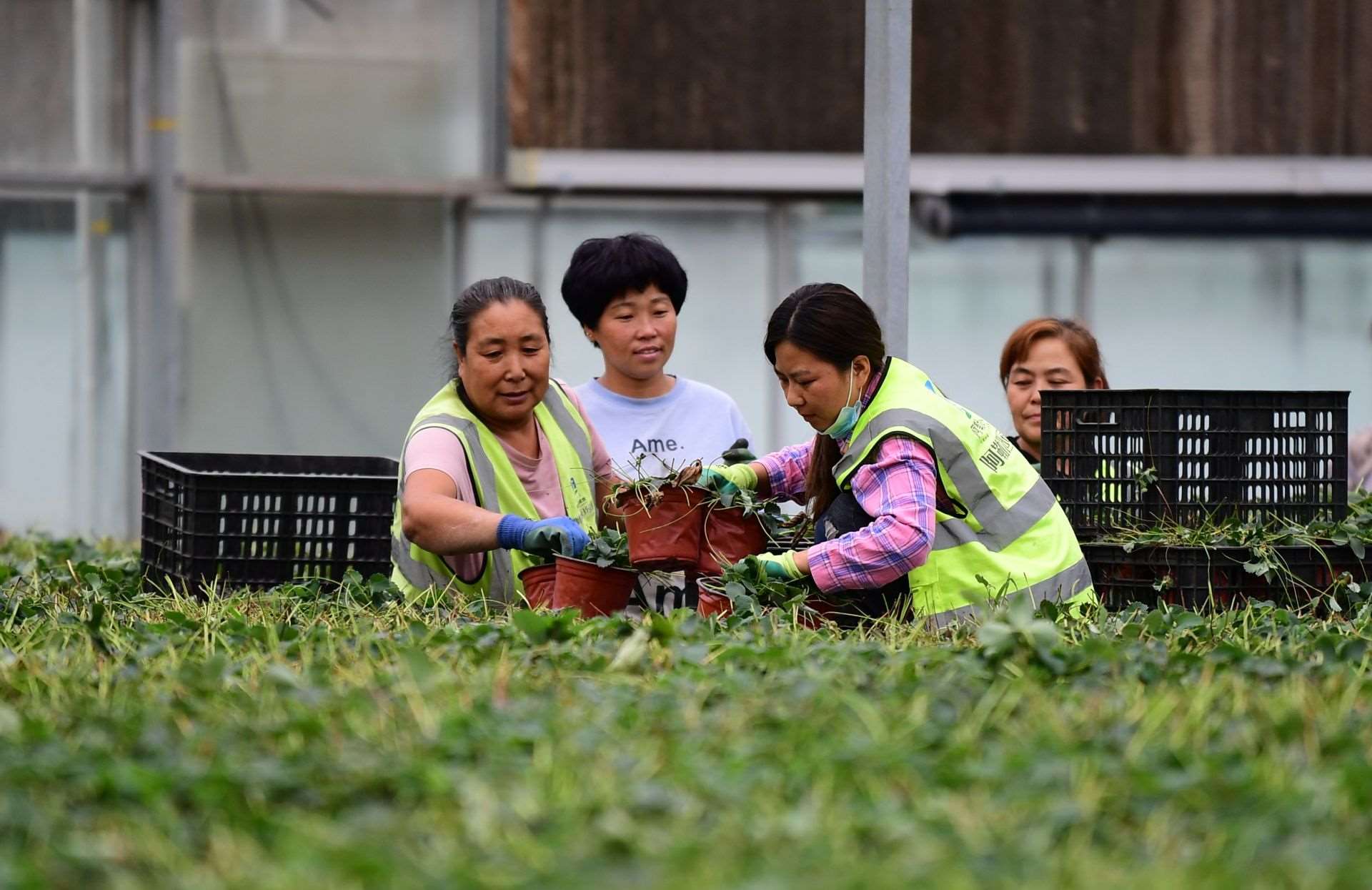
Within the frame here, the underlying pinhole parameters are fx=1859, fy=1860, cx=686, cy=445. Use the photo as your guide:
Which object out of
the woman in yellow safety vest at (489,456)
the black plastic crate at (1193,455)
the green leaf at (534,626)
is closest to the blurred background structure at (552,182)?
the woman in yellow safety vest at (489,456)

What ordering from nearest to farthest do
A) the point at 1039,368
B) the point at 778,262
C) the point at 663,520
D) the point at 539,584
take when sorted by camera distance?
the point at 663,520 < the point at 539,584 < the point at 1039,368 < the point at 778,262

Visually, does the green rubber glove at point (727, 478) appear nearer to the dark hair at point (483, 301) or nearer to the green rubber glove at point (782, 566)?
the green rubber glove at point (782, 566)

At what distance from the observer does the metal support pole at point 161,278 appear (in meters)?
10.0

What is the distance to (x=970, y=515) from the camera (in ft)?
14.2

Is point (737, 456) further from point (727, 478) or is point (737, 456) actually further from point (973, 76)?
point (973, 76)

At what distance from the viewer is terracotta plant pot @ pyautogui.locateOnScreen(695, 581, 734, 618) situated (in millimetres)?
4215

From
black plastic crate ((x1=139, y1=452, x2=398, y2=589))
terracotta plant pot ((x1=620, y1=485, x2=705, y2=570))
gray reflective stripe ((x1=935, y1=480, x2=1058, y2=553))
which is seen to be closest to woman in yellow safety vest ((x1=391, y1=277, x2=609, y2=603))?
black plastic crate ((x1=139, y1=452, x2=398, y2=589))

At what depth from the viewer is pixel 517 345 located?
4723 mm

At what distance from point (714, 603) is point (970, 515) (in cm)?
63

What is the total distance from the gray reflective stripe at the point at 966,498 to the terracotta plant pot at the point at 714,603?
41cm

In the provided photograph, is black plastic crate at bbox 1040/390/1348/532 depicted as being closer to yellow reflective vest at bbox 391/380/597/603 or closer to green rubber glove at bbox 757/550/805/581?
green rubber glove at bbox 757/550/805/581

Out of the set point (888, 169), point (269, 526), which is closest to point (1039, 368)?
point (888, 169)

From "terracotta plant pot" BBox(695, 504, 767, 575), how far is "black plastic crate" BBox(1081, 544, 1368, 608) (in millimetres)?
956

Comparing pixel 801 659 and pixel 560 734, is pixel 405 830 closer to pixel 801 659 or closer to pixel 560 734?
pixel 560 734
